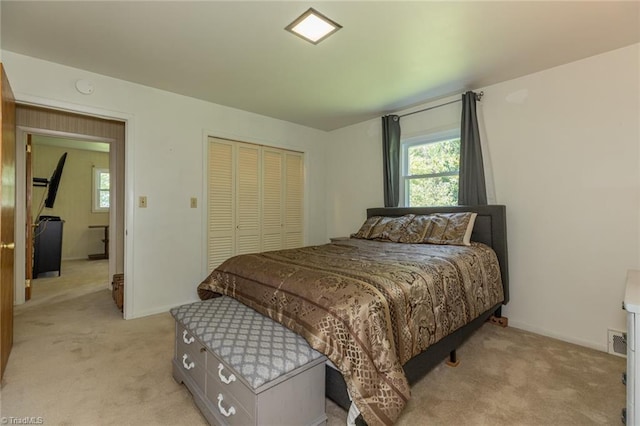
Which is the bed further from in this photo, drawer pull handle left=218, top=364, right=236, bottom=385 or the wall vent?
the wall vent

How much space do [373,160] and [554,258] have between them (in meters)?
2.28

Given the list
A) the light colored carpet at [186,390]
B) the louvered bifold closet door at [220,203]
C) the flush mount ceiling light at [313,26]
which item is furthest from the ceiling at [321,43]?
the light colored carpet at [186,390]

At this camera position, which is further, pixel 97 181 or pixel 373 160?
pixel 97 181

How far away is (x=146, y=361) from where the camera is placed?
209cm

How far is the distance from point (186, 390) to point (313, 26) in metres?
2.45

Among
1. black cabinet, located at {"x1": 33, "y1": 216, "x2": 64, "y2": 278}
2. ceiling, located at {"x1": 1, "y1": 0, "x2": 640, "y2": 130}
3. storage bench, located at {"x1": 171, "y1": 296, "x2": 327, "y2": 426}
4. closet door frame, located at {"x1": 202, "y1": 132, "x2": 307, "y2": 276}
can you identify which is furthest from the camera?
black cabinet, located at {"x1": 33, "y1": 216, "x2": 64, "y2": 278}

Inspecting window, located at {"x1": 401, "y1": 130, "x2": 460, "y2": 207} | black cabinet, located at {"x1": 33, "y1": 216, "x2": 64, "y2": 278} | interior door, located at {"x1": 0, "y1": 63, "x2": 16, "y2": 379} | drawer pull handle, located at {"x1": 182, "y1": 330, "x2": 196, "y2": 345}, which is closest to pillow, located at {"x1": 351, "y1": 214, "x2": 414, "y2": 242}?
window, located at {"x1": 401, "y1": 130, "x2": 460, "y2": 207}

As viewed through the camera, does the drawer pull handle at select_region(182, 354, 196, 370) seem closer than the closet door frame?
Yes

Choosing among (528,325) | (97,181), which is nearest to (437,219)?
(528,325)

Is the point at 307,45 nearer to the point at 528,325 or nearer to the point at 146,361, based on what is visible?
the point at 146,361

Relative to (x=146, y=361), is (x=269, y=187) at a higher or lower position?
higher

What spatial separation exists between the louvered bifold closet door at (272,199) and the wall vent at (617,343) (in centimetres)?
345

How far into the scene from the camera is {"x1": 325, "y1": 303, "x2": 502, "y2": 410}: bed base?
1.45m

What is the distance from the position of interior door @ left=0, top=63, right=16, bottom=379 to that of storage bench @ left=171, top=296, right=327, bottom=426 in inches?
49.4
